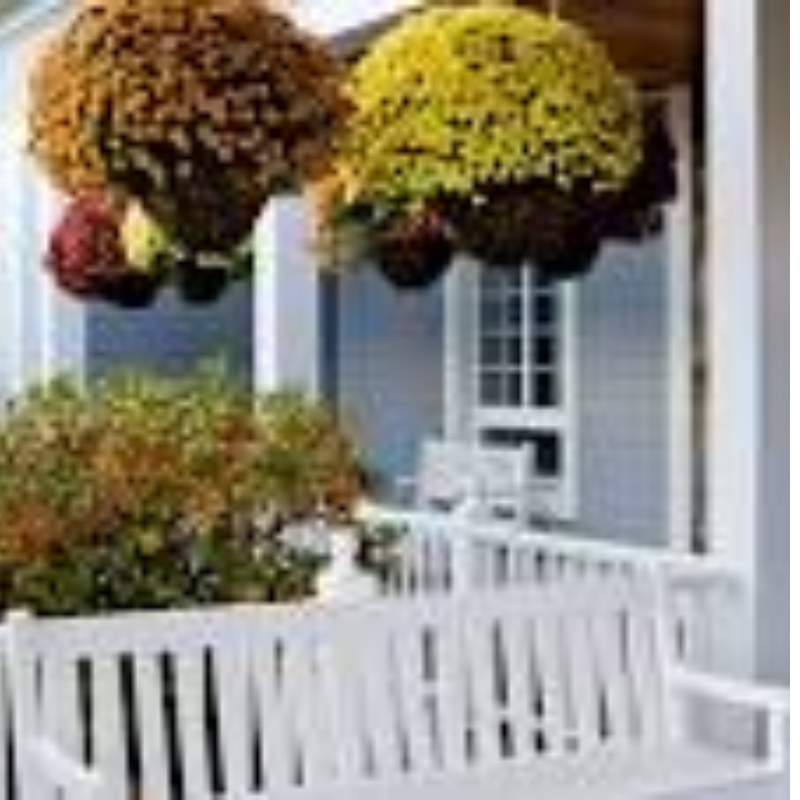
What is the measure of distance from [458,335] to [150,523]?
543 centimetres

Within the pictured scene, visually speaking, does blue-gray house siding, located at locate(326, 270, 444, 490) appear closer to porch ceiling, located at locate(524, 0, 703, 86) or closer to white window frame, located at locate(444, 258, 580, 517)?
white window frame, located at locate(444, 258, 580, 517)

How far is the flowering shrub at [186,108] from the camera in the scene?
4777 millimetres

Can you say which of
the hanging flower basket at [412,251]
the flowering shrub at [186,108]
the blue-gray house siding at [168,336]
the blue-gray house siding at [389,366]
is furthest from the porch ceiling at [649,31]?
the blue-gray house siding at [168,336]

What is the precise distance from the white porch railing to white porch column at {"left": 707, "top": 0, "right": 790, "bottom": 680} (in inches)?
3.4

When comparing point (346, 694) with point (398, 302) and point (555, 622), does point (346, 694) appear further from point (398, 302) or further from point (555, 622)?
point (398, 302)

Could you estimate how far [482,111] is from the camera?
5336 millimetres

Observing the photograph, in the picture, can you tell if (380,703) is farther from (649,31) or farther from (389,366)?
(389,366)

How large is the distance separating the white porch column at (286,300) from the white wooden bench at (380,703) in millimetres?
3404

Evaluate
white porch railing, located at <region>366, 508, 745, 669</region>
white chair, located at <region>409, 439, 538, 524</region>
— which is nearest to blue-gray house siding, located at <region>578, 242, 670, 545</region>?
white chair, located at <region>409, 439, 538, 524</region>

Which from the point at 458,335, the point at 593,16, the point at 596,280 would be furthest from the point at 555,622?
the point at 458,335

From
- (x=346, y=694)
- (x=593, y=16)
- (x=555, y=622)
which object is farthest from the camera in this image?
(x=593, y=16)

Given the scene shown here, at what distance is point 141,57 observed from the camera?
477 cm

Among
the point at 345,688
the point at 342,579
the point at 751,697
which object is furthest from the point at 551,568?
the point at 345,688

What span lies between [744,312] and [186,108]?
5.49 ft
